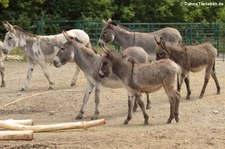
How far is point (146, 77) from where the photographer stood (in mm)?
10539

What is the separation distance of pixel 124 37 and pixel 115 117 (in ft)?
13.9

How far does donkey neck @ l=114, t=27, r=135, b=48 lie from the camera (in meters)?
15.4

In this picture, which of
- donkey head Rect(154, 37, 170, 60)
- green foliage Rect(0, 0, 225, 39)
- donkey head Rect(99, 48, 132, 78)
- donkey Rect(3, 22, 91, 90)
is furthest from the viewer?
green foliage Rect(0, 0, 225, 39)

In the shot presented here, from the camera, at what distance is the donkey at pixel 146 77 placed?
10523mm

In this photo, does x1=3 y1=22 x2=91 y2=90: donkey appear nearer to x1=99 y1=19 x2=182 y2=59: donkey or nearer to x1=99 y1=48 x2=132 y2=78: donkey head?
x1=99 y1=19 x2=182 y2=59: donkey

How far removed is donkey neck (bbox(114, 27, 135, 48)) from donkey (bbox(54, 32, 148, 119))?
10.5 feet

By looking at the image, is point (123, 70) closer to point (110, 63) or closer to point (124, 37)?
point (110, 63)

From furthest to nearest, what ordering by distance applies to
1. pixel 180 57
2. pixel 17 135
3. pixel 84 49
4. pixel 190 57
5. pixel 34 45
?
pixel 34 45 < pixel 190 57 < pixel 180 57 < pixel 84 49 < pixel 17 135

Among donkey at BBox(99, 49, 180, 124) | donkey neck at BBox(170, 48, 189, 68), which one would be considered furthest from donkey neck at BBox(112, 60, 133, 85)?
donkey neck at BBox(170, 48, 189, 68)

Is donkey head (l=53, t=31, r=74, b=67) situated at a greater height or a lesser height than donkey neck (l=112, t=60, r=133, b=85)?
greater

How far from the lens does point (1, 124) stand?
9.20 m

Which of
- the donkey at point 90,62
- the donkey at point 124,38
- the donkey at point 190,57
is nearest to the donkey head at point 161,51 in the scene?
the donkey at point 190,57

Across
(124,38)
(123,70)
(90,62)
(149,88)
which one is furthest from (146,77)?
(124,38)

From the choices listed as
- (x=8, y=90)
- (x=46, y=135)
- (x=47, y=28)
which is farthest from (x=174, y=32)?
(x=47, y=28)
